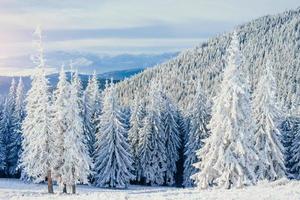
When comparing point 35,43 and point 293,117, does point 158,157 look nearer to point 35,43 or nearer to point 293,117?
point 293,117

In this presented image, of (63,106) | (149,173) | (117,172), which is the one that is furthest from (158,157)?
(63,106)

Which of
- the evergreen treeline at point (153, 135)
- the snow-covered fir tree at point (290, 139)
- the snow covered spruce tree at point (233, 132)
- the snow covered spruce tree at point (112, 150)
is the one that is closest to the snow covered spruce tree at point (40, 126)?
the evergreen treeline at point (153, 135)

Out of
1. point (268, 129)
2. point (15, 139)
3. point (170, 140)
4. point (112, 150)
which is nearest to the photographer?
point (268, 129)

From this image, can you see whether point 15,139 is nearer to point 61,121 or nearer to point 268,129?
point 61,121

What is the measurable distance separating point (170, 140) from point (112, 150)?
11.4 meters

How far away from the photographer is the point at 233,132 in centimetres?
4416

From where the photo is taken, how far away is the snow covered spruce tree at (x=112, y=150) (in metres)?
73.8

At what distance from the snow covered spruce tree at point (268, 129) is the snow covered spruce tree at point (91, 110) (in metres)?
27.2

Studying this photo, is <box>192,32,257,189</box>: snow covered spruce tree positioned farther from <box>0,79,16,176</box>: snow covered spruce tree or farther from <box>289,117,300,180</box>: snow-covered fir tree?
<box>0,79,16,176</box>: snow covered spruce tree

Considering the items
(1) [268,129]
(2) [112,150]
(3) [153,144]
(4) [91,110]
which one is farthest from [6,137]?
(1) [268,129]

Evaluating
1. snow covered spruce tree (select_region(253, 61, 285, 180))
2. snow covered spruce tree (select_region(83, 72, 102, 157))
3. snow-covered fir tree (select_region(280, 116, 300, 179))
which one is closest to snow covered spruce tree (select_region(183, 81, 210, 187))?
snow-covered fir tree (select_region(280, 116, 300, 179))

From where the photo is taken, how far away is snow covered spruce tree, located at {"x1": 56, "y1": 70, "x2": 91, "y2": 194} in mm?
52781

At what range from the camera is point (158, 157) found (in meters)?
80.2

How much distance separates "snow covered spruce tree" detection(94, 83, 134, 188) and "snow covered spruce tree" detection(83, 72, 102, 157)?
9.26 feet
